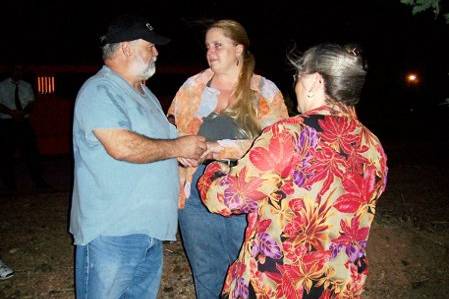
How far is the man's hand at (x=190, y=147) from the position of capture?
2.20 meters

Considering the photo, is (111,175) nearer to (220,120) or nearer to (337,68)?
(220,120)

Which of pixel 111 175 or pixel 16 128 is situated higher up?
pixel 111 175

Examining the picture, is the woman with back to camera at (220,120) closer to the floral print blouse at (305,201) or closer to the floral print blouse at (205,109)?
the floral print blouse at (205,109)

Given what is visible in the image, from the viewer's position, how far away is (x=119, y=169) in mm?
2021

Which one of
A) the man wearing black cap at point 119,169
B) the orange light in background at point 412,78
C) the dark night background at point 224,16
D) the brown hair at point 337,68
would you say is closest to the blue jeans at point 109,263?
the man wearing black cap at point 119,169

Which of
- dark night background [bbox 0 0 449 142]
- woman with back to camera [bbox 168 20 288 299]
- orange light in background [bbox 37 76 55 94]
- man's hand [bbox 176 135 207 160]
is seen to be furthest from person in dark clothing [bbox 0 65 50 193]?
dark night background [bbox 0 0 449 142]

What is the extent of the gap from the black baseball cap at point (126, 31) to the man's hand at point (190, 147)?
0.58 meters

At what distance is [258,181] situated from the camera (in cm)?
148

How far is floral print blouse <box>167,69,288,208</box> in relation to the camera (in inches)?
104

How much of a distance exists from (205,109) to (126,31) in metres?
0.78

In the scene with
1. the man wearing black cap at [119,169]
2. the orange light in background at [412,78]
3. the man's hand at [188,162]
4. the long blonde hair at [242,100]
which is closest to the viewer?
the man wearing black cap at [119,169]

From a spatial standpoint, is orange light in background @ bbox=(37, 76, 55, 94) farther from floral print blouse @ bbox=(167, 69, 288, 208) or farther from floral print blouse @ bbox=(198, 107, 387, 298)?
floral print blouse @ bbox=(198, 107, 387, 298)

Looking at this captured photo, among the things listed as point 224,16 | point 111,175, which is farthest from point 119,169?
point 224,16

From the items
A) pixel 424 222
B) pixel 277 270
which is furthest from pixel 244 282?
pixel 424 222
